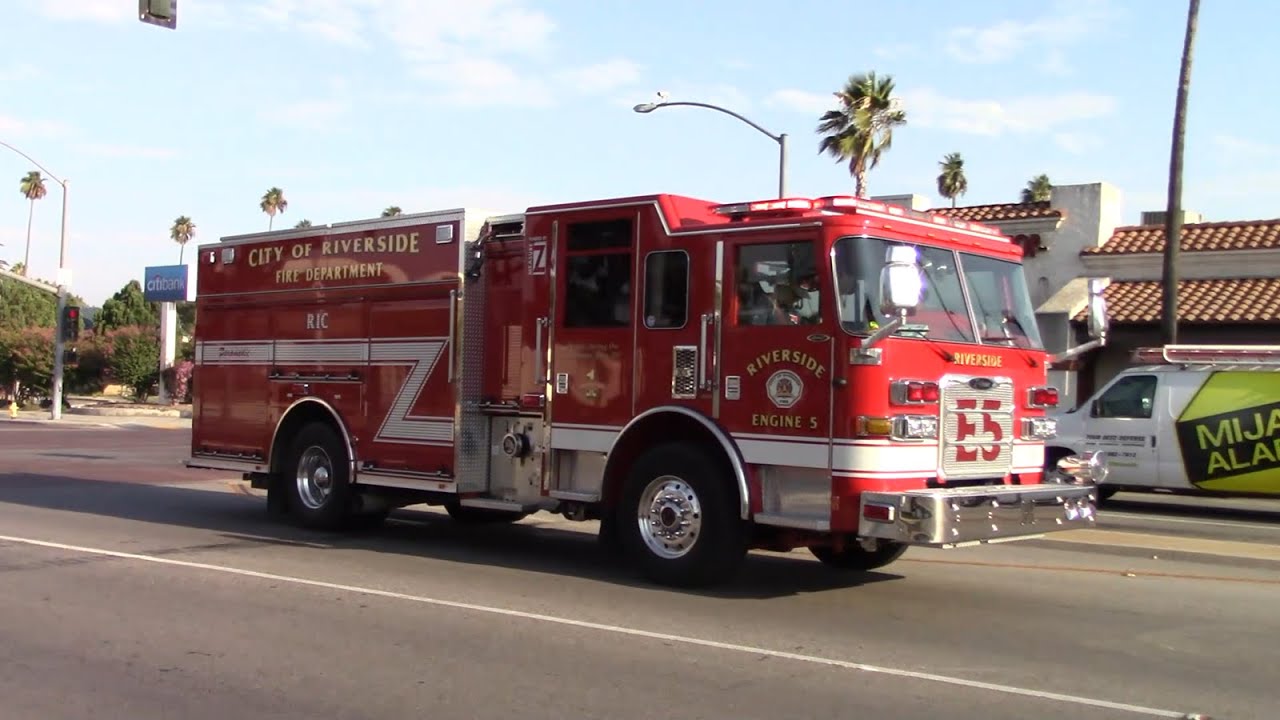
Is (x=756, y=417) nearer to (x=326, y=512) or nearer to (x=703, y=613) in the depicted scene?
(x=703, y=613)

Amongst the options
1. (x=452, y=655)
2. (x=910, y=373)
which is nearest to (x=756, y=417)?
(x=910, y=373)

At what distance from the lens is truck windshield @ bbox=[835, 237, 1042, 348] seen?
8.66 m

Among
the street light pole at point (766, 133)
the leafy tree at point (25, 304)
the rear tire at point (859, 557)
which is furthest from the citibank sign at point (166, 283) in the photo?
the rear tire at point (859, 557)

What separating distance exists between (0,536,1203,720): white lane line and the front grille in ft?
7.25

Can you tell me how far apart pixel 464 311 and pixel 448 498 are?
5.89 feet

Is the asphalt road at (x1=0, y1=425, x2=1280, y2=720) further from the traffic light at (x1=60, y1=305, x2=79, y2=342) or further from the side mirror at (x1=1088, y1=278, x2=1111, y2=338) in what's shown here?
the traffic light at (x1=60, y1=305, x2=79, y2=342)

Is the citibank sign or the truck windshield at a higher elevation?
the citibank sign

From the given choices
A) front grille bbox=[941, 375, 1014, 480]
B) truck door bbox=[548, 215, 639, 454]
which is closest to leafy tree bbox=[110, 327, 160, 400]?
truck door bbox=[548, 215, 639, 454]

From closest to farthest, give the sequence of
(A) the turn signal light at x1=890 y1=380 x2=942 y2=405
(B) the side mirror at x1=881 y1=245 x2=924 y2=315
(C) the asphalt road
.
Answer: (C) the asphalt road → (B) the side mirror at x1=881 y1=245 x2=924 y2=315 → (A) the turn signal light at x1=890 y1=380 x2=942 y2=405

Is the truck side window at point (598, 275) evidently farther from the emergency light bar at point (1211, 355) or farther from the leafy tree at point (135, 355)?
the leafy tree at point (135, 355)

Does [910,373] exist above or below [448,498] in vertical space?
above

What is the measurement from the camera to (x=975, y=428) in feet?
30.1

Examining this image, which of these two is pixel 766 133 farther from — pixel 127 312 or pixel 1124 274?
pixel 127 312

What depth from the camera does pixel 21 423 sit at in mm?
39281
